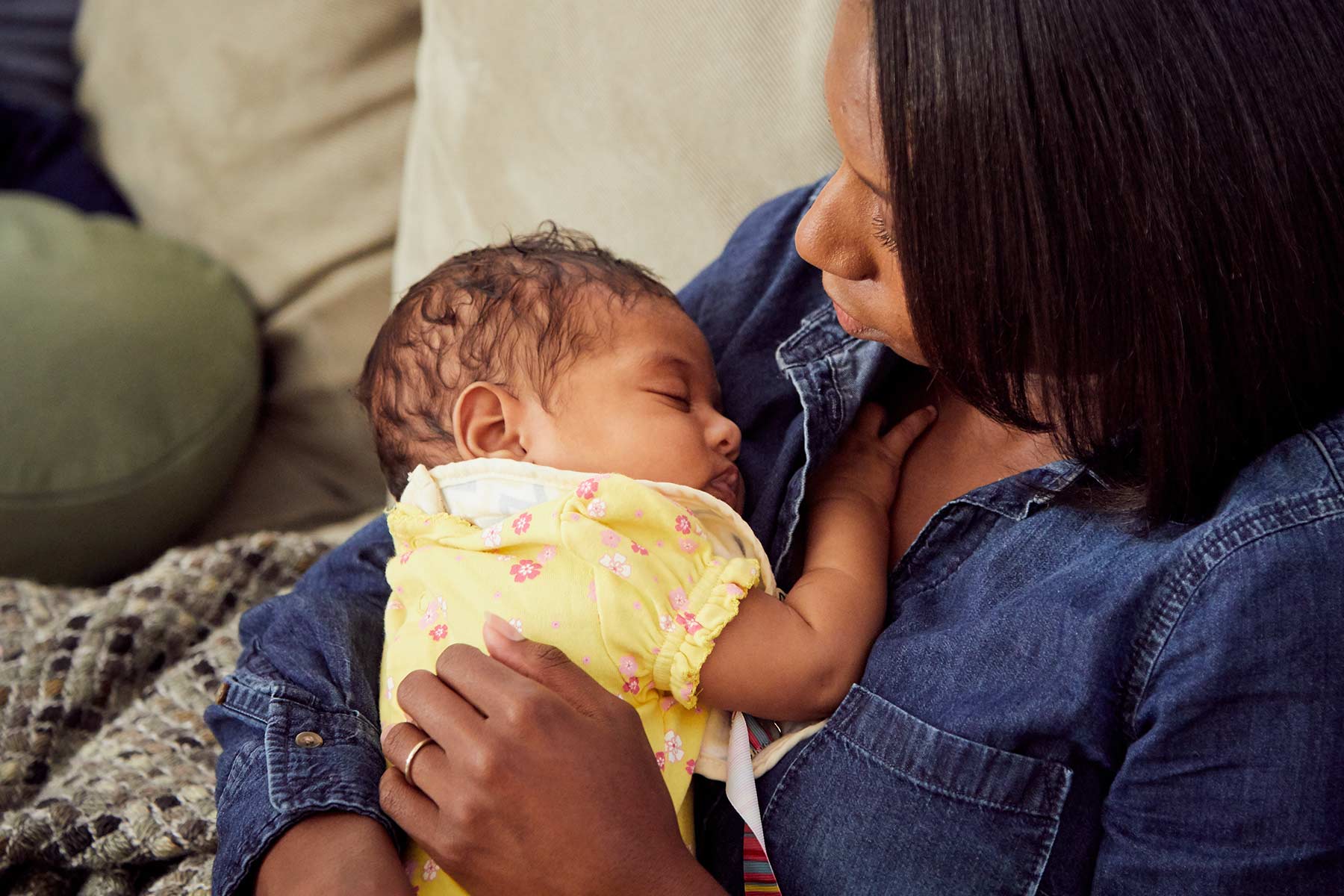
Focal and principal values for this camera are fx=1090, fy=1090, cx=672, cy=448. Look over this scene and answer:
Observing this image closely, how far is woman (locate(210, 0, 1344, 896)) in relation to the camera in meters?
0.60

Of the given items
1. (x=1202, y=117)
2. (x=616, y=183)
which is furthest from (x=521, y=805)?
(x=616, y=183)

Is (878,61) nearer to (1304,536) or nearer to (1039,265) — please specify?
(1039,265)

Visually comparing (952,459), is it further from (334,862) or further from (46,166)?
(46,166)

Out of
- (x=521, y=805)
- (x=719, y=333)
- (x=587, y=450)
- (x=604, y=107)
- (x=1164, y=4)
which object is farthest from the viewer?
(x=604, y=107)

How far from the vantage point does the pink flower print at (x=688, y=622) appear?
2.51 feet

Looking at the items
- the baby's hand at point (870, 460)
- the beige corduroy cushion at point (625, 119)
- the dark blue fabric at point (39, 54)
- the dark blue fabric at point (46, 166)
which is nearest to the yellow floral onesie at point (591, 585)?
the baby's hand at point (870, 460)

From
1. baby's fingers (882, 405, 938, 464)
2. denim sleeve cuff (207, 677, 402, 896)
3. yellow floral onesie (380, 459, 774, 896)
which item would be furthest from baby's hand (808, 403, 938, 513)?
denim sleeve cuff (207, 677, 402, 896)

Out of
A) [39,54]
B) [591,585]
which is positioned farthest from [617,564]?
[39,54]

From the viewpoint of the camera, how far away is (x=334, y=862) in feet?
2.46

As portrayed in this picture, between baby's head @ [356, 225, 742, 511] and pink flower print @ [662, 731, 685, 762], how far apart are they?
203mm

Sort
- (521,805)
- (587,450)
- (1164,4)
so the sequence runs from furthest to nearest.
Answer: (587,450), (521,805), (1164,4)

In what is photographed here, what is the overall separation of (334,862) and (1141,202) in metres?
0.67

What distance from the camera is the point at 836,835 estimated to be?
753mm

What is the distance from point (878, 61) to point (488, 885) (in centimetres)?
58
